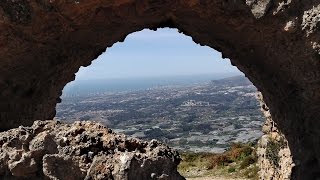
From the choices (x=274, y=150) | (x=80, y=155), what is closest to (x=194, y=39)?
(x=274, y=150)

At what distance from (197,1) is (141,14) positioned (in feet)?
6.02

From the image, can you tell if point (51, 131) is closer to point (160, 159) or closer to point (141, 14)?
point (160, 159)

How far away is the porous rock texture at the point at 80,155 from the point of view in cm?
842

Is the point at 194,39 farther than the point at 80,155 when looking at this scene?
Yes

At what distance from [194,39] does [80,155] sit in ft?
21.2

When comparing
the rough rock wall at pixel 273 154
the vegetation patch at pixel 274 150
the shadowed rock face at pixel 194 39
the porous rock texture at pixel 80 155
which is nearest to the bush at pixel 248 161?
the rough rock wall at pixel 273 154

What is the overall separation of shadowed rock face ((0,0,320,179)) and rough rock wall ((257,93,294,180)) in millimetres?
445

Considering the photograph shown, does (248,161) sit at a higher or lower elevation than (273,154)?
lower

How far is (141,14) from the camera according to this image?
12.6 meters

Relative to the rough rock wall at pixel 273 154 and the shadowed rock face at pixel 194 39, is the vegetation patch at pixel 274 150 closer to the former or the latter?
the rough rock wall at pixel 273 154

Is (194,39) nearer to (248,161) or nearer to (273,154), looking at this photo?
(273,154)

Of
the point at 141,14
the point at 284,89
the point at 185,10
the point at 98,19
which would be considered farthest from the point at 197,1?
the point at 284,89

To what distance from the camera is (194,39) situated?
14109 mm

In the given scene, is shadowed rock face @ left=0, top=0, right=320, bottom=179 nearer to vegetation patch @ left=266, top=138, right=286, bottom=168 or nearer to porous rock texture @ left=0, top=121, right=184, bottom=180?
vegetation patch @ left=266, top=138, right=286, bottom=168
